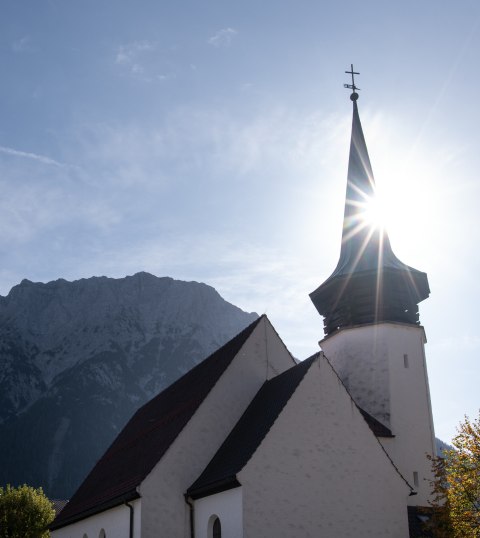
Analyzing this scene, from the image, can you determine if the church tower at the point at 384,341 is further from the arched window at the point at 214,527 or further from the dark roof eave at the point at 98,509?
the dark roof eave at the point at 98,509

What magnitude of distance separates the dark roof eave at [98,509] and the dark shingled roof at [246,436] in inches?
52.1

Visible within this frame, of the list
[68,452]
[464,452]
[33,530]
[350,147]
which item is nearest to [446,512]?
[464,452]

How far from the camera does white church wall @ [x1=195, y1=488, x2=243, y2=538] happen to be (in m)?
13.8

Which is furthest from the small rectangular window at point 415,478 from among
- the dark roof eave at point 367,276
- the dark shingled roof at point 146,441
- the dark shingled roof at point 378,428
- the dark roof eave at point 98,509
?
the dark roof eave at point 98,509

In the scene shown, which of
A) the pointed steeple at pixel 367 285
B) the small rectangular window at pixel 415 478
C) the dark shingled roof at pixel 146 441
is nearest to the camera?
the dark shingled roof at pixel 146 441

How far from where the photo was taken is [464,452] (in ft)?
56.3

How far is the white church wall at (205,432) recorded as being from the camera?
50.0 feet

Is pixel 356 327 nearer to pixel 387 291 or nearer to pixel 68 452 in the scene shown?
pixel 387 291

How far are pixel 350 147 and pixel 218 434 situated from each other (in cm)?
1318

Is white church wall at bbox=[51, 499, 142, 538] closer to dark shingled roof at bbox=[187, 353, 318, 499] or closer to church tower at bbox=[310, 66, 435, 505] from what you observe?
dark shingled roof at bbox=[187, 353, 318, 499]

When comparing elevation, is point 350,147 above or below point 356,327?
above

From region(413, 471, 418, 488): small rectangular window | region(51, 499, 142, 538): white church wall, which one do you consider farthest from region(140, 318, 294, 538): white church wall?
region(413, 471, 418, 488): small rectangular window

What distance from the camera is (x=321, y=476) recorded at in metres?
14.7

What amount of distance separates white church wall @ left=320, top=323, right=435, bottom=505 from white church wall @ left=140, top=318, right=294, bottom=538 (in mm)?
3302
